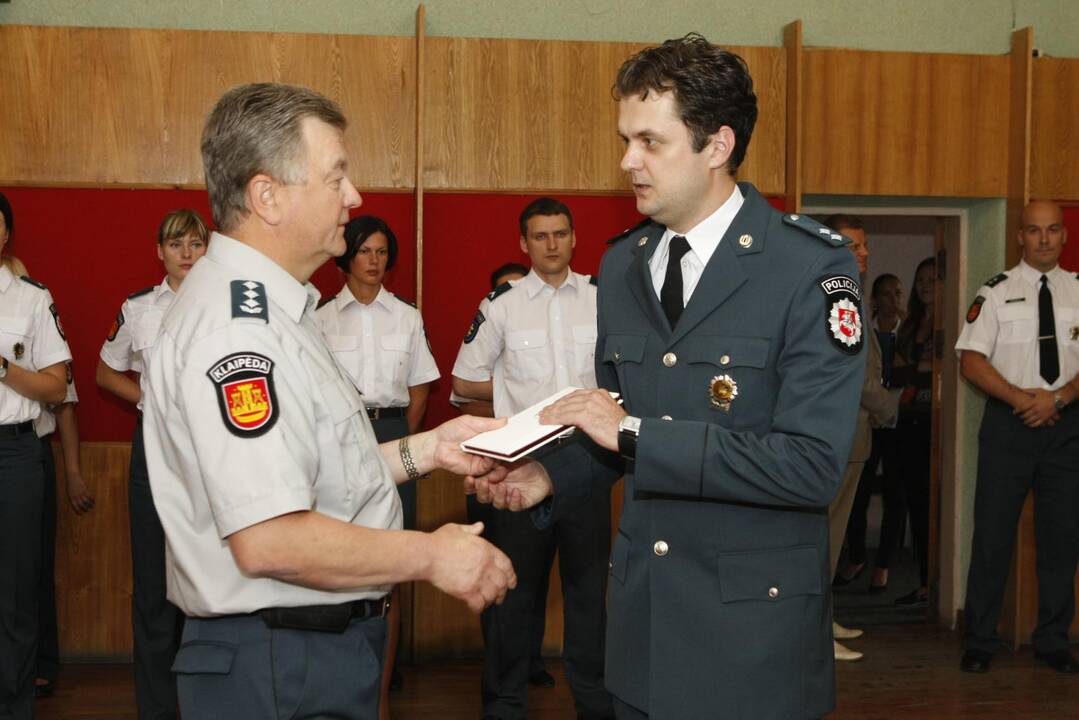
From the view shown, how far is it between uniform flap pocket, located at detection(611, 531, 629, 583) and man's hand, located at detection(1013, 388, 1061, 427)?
3556mm

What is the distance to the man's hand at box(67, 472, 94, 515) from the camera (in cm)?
477

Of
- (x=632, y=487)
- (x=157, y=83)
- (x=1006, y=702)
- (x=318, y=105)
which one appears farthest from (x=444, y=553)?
(x=157, y=83)

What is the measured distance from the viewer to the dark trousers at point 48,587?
Result: 14.6 feet

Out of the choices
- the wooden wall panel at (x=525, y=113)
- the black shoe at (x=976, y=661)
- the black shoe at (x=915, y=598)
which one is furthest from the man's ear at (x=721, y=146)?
the black shoe at (x=915, y=598)

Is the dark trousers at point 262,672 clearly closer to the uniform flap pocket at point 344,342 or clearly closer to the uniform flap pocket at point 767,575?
the uniform flap pocket at point 767,575

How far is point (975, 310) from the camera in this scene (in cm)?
530

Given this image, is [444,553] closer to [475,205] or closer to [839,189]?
[475,205]

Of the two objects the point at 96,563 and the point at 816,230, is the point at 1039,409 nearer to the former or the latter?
the point at 816,230

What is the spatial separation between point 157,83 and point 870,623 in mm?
4728

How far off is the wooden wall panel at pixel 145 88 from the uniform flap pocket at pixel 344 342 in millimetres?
960

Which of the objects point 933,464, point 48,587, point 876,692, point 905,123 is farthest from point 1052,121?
point 48,587

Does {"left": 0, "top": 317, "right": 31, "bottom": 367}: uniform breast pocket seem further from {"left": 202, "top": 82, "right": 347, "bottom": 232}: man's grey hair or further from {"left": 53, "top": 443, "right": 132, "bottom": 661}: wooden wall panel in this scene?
{"left": 202, "top": 82, "right": 347, "bottom": 232}: man's grey hair

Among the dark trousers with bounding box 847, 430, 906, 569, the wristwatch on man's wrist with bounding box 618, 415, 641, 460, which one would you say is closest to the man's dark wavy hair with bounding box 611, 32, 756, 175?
the wristwatch on man's wrist with bounding box 618, 415, 641, 460

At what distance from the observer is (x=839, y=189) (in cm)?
555
